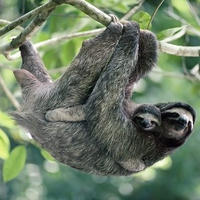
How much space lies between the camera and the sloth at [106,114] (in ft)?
22.9

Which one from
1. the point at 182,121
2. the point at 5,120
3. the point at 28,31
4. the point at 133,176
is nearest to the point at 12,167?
the point at 5,120

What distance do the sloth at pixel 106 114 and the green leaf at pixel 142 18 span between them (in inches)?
3.4

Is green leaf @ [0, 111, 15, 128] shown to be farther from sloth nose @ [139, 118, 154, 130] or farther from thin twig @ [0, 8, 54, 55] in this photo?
sloth nose @ [139, 118, 154, 130]

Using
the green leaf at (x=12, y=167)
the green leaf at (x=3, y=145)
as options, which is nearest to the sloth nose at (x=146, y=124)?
the green leaf at (x=3, y=145)

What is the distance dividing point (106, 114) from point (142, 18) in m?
1.08

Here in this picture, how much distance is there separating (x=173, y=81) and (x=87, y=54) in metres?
9.66

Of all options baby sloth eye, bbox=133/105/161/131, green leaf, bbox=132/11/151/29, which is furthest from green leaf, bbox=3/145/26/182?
green leaf, bbox=132/11/151/29

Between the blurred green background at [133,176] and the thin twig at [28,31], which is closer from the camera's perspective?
the thin twig at [28,31]

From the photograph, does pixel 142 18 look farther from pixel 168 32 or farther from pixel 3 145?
pixel 3 145

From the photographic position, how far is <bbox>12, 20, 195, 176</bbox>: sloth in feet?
22.9

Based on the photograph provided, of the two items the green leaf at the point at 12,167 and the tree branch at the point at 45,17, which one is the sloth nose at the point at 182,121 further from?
the green leaf at the point at 12,167

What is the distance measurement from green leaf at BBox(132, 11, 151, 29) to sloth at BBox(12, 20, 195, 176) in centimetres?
9

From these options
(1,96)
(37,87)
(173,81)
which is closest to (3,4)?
(1,96)

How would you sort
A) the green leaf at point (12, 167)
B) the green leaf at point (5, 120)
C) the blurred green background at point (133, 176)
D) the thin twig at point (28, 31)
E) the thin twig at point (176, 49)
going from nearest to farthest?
the thin twig at point (28, 31) < the thin twig at point (176, 49) < the green leaf at point (5, 120) < the green leaf at point (12, 167) < the blurred green background at point (133, 176)
